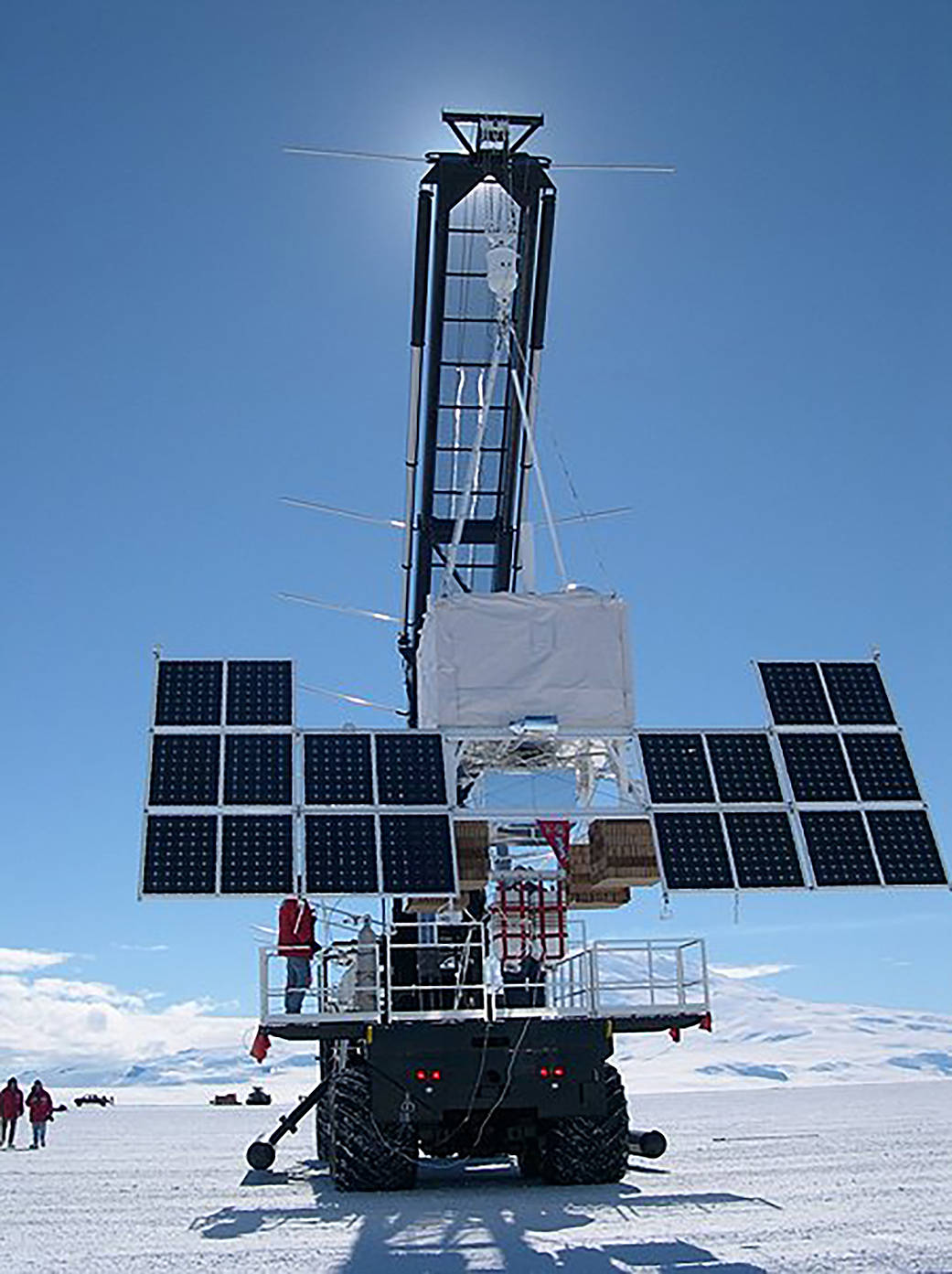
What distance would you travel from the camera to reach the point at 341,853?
1828cm

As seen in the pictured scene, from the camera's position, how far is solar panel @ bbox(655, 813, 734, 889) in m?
18.2

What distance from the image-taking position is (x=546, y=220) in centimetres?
2336

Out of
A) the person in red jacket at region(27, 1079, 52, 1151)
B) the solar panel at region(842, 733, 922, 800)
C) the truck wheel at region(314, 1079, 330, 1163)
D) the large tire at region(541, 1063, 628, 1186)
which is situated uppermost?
the solar panel at region(842, 733, 922, 800)

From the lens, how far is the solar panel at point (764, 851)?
18.5 metres

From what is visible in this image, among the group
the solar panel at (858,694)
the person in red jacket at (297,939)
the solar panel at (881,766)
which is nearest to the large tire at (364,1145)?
the person in red jacket at (297,939)

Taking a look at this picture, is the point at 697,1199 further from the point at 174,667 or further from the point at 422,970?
the point at 174,667

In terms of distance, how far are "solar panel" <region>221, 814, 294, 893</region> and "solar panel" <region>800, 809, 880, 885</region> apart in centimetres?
699

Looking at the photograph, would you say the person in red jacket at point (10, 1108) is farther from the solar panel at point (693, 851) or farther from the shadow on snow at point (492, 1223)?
the solar panel at point (693, 851)

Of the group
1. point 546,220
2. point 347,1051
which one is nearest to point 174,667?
point 347,1051

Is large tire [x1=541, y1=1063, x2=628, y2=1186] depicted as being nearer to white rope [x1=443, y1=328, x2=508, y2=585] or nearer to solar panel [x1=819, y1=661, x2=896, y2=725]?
solar panel [x1=819, y1=661, x2=896, y2=725]

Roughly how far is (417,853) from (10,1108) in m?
17.7

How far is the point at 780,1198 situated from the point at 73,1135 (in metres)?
27.9

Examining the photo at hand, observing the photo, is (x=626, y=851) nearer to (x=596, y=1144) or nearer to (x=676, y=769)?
(x=676, y=769)

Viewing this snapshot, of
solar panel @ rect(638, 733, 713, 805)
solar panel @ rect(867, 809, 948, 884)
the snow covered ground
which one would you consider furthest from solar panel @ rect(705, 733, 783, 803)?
the snow covered ground
